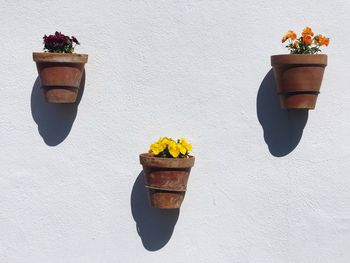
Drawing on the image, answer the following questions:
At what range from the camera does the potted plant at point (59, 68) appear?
2.46 metres

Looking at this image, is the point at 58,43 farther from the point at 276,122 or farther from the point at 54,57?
the point at 276,122

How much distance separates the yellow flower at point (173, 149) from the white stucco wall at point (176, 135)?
0.74 ft

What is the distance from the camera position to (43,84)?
2500mm

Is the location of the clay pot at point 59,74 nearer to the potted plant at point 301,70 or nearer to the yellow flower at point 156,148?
the yellow flower at point 156,148

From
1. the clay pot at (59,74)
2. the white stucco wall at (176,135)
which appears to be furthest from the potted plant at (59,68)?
the white stucco wall at (176,135)

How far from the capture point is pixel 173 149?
2.47 m

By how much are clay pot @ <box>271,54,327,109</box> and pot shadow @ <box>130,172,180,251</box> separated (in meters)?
0.88

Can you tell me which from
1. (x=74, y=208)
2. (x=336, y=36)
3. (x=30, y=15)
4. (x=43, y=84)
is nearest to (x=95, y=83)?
(x=43, y=84)

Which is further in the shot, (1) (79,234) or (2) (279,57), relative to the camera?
(1) (79,234)

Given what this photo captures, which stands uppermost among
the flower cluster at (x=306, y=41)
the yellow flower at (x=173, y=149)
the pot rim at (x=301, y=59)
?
the flower cluster at (x=306, y=41)

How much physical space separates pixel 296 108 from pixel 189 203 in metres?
0.76

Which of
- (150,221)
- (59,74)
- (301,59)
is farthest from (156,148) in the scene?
(301,59)

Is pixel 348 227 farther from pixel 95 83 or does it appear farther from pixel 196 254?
pixel 95 83

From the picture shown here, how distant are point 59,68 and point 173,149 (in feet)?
2.26
